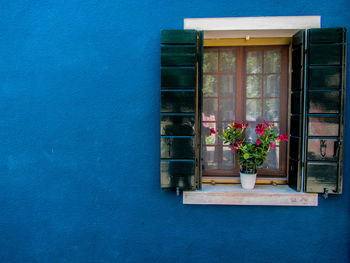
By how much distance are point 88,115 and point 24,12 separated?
1264 millimetres

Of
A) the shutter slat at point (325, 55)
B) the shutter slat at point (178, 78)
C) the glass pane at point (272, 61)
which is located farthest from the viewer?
the glass pane at point (272, 61)

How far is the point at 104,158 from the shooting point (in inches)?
102

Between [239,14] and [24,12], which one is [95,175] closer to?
[24,12]

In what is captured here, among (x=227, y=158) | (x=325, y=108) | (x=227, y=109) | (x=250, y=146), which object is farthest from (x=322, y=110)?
(x=227, y=158)

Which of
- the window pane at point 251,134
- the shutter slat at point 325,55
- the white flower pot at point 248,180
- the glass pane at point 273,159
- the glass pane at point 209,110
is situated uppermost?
the shutter slat at point 325,55

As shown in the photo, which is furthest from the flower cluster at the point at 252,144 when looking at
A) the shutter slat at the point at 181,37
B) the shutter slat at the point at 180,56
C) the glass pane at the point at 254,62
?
the shutter slat at the point at 181,37

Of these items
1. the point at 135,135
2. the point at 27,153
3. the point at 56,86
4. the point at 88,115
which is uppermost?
the point at 56,86

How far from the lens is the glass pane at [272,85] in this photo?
265 centimetres

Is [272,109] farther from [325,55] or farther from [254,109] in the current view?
[325,55]

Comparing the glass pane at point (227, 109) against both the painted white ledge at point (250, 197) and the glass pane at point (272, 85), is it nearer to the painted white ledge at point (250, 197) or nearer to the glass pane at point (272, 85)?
the glass pane at point (272, 85)

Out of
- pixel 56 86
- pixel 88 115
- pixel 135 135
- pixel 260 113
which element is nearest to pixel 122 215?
pixel 135 135

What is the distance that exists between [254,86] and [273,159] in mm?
823

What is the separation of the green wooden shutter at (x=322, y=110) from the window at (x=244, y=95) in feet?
0.94

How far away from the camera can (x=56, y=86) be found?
258 cm
